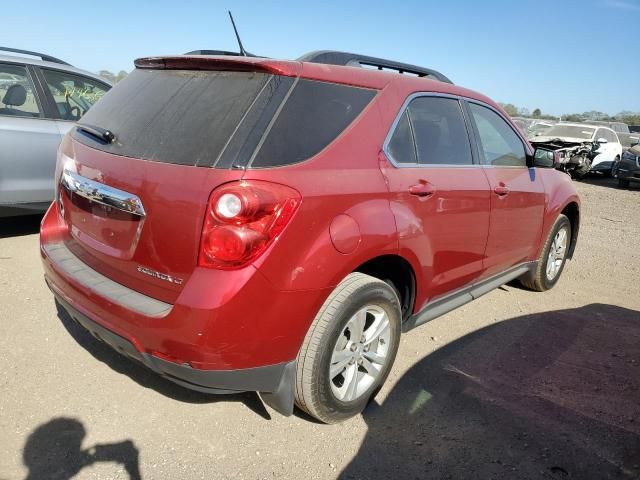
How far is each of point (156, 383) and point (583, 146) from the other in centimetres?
1421

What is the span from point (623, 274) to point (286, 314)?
481 cm

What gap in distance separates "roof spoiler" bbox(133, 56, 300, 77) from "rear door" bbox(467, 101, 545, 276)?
1.62m

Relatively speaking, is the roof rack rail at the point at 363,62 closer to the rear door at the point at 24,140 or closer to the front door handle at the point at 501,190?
the front door handle at the point at 501,190

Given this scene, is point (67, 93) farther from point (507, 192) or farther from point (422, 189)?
point (507, 192)

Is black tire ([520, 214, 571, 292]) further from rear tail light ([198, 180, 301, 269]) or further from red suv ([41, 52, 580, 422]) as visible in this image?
rear tail light ([198, 180, 301, 269])

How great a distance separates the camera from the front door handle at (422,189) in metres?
Answer: 2.68

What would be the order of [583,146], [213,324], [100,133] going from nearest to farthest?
[213,324]
[100,133]
[583,146]

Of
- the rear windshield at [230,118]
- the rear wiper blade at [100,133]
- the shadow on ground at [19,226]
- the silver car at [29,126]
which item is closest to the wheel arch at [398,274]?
the rear windshield at [230,118]

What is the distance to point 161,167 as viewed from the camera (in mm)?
2133

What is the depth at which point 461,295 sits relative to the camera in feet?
11.1

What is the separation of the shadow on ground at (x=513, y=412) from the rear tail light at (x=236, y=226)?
3.64 ft

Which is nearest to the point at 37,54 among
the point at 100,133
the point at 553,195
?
the point at 100,133

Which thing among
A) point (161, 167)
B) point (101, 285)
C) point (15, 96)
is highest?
point (161, 167)

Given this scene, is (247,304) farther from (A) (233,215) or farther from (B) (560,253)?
(B) (560,253)
